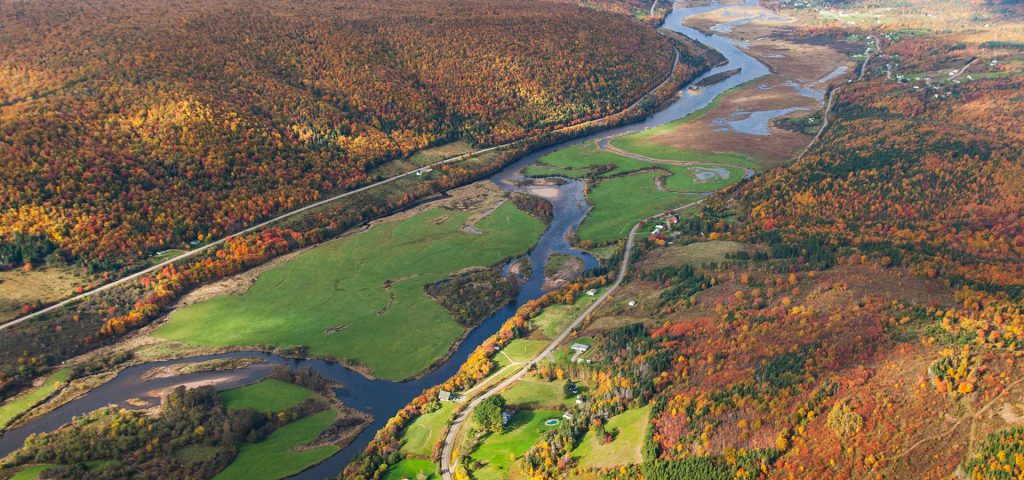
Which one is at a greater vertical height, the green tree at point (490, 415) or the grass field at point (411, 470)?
the green tree at point (490, 415)

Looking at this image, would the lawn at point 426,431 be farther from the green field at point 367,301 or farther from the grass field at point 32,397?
the grass field at point 32,397

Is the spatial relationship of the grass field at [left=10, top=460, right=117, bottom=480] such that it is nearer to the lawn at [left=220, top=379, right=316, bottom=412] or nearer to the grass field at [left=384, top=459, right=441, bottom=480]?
the lawn at [left=220, top=379, right=316, bottom=412]

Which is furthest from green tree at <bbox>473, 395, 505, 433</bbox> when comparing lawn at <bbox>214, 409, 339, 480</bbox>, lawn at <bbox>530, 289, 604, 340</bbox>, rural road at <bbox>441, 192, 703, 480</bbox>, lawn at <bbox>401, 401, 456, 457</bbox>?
lawn at <bbox>530, 289, 604, 340</bbox>

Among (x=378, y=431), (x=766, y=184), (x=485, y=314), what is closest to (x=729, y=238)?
(x=766, y=184)

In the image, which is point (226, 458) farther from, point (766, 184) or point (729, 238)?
point (766, 184)

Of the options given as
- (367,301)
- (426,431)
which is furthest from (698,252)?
(426,431)

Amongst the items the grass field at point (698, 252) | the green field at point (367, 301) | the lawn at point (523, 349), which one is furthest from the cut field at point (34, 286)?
the grass field at point (698, 252)
